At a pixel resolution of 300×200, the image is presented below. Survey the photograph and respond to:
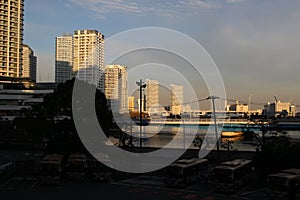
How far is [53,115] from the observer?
24594mm

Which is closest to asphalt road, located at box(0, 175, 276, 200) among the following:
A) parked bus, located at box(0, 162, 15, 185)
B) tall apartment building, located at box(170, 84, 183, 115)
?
parked bus, located at box(0, 162, 15, 185)

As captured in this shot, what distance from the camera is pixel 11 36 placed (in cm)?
8050

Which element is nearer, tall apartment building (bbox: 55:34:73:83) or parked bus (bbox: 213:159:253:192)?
parked bus (bbox: 213:159:253:192)

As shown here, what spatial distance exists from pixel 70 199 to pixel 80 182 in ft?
13.4

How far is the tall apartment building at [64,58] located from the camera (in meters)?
107

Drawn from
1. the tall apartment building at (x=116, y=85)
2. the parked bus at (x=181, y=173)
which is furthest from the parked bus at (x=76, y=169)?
the tall apartment building at (x=116, y=85)

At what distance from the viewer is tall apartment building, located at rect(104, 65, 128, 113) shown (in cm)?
6173

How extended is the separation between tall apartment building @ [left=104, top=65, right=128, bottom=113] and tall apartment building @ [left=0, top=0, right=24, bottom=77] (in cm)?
2735

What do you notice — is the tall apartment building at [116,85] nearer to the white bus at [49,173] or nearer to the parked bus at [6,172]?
the parked bus at [6,172]

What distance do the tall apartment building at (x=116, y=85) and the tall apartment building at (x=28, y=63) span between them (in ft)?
160

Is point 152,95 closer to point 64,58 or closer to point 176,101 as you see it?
point 176,101

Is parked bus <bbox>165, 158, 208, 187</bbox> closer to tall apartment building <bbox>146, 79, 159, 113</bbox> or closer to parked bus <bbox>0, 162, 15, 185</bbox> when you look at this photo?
parked bus <bbox>0, 162, 15, 185</bbox>

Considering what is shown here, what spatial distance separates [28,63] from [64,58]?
15.8 m

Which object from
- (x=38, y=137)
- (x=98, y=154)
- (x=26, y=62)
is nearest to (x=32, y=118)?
(x=38, y=137)
